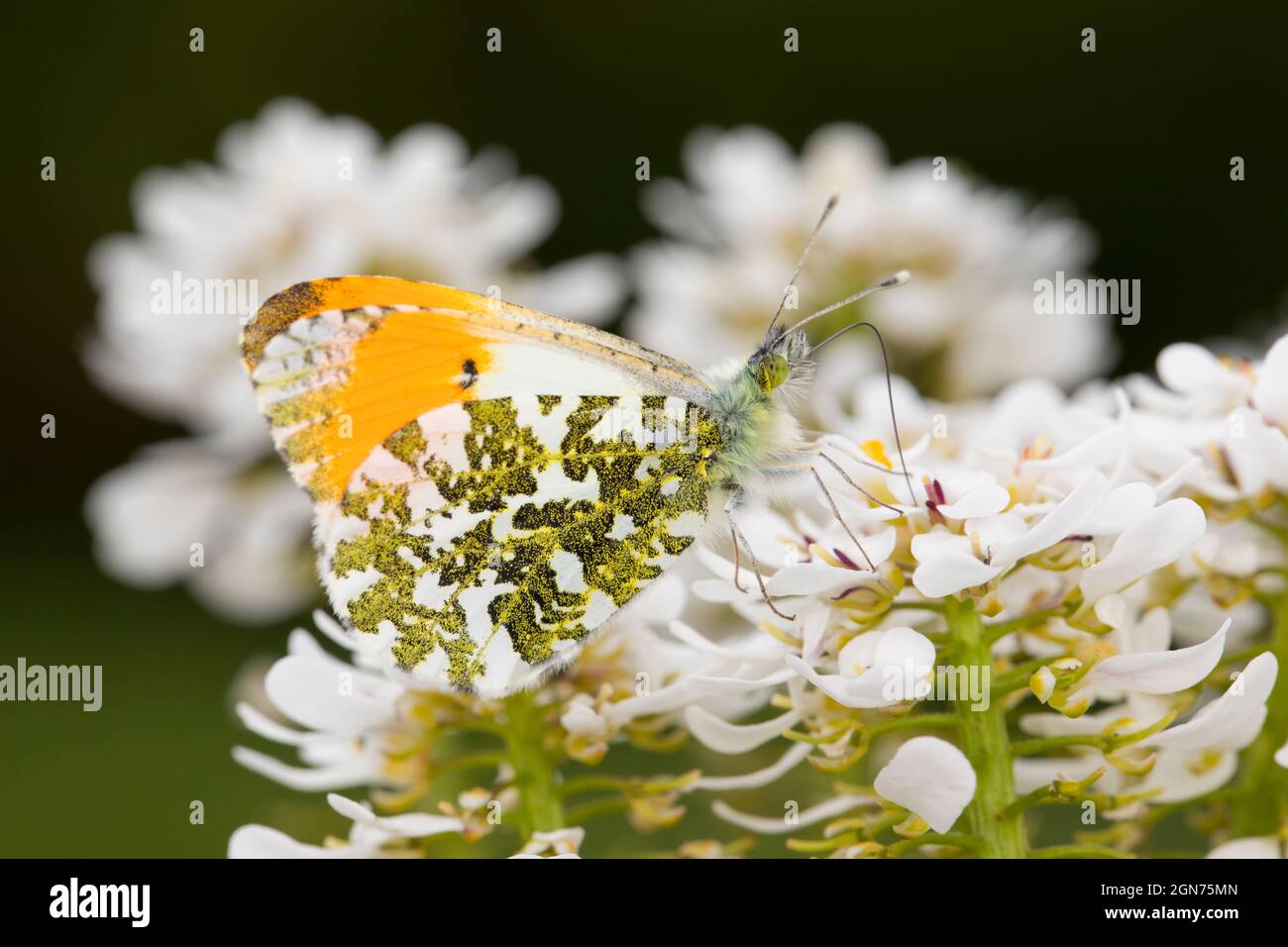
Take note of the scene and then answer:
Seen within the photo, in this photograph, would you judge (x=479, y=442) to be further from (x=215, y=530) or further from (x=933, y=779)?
(x=215, y=530)

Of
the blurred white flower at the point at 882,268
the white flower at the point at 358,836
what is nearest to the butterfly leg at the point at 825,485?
the white flower at the point at 358,836

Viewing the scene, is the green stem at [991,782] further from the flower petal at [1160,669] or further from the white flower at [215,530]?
the white flower at [215,530]

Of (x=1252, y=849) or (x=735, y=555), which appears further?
(x=735, y=555)

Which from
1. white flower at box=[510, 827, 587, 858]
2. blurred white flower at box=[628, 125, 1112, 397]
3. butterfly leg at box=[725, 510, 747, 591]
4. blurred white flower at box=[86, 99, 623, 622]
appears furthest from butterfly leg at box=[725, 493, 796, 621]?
blurred white flower at box=[86, 99, 623, 622]

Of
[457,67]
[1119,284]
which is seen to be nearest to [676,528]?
[1119,284]

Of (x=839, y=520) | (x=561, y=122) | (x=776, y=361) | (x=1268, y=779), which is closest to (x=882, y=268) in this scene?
(x=776, y=361)
